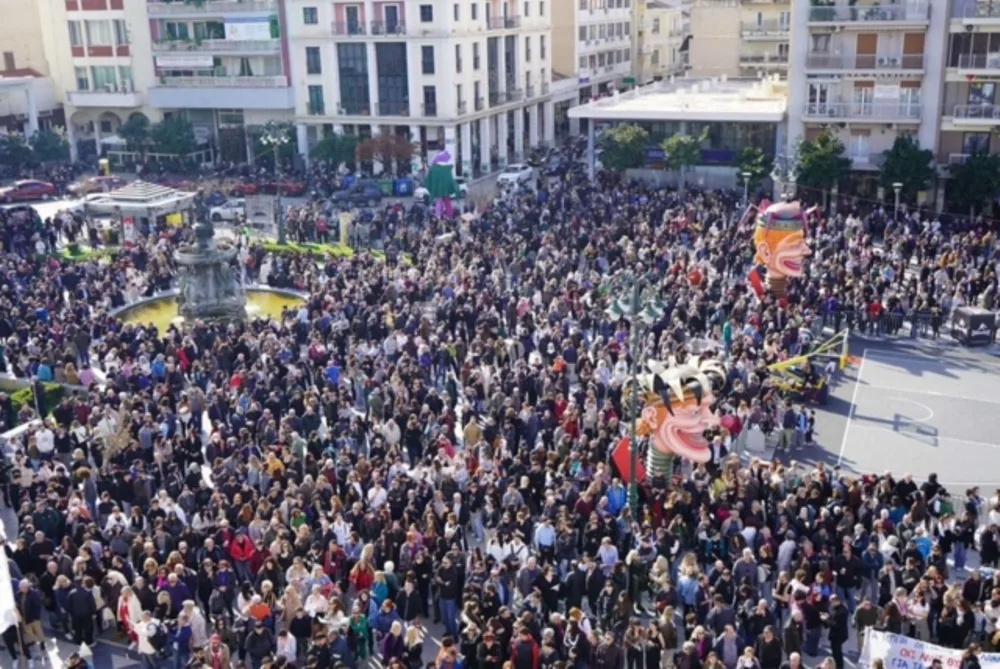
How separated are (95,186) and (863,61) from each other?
1446 inches

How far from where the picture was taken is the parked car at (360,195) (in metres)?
53.1

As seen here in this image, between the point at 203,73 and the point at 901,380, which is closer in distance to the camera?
the point at 901,380

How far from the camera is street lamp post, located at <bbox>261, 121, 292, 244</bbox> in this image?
4388 centimetres

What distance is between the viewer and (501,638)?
14.9 m

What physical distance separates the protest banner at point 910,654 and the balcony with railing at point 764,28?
208ft

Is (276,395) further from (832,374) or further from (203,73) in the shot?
(203,73)

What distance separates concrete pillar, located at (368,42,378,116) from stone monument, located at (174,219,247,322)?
29.8 metres

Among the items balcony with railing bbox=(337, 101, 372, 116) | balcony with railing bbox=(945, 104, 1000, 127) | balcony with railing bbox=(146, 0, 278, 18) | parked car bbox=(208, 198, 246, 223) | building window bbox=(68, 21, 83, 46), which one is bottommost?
parked car bbox=(208, 198, 246, 223)

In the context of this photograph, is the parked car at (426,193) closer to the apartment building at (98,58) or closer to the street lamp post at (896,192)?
the street lamp post at (896,192)

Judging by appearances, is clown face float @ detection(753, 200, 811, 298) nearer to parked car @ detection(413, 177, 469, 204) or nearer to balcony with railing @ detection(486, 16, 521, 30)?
parked car @ detection(413, 177, 469, 204)

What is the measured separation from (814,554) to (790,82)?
35.7 meters

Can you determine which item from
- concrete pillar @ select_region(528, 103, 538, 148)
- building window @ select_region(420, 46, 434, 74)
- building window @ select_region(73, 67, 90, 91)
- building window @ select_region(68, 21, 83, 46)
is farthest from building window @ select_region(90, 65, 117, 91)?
concrete pillar @ select_region(528, 103, 538, 148)

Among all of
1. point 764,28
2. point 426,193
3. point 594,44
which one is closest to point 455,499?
point 426,193

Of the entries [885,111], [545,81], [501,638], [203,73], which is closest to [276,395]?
[501,638]
